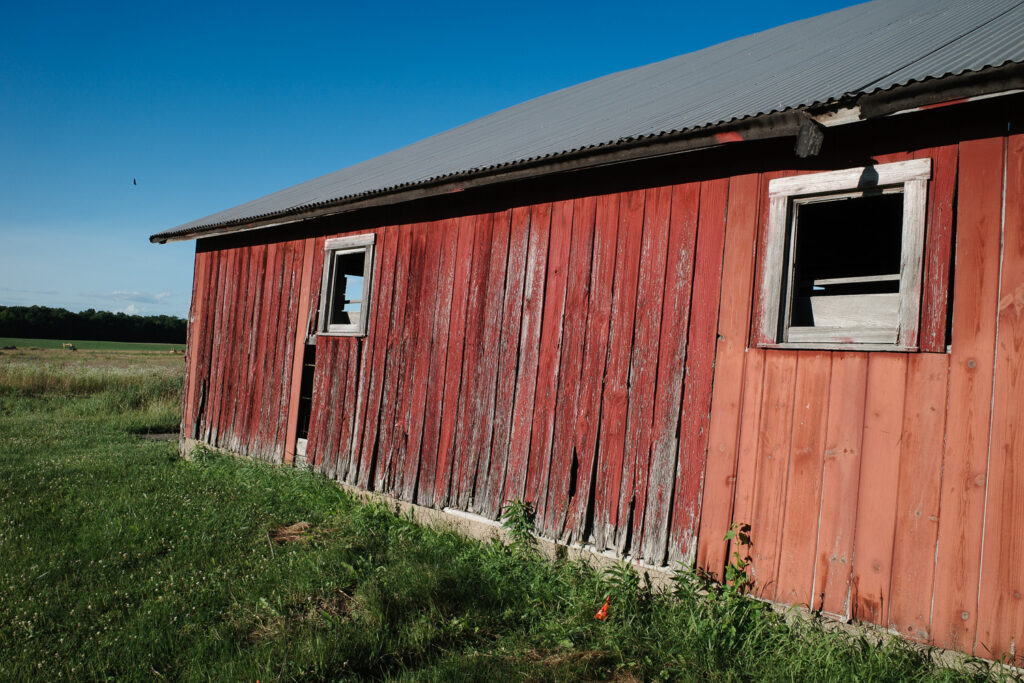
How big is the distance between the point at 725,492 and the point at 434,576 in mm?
2037

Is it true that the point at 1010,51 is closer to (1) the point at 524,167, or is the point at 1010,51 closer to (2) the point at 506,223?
(1) the point at 524,167

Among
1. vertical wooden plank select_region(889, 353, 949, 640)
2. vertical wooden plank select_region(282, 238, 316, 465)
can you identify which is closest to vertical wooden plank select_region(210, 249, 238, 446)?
vertical wooden plank select_region(282, 238, 316, 465)

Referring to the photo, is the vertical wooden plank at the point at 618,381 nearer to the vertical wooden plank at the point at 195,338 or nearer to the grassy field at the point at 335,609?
the grassy field at the point at 335,609

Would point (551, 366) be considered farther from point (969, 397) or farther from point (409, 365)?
point (969, 397)

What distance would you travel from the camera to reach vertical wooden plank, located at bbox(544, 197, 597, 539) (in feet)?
16.6

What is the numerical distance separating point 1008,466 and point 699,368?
1763mm

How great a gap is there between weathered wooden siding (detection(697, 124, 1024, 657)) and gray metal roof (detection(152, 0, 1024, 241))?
0.85m

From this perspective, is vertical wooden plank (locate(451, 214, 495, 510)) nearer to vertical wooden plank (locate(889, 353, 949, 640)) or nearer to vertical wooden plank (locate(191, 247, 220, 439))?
vertical wooden plank (locate(889, 353, 949, 640))

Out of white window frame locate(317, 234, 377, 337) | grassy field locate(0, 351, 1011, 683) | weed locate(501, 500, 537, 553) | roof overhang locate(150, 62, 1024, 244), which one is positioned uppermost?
roof overhang locate(150, 62, 1024, 244)

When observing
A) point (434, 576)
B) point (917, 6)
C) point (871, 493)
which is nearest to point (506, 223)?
point (434, 576)

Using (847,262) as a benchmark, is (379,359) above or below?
below

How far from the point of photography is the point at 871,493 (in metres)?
3.66

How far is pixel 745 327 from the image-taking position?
13.9 ft

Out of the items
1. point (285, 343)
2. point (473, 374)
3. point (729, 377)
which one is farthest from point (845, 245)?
point (285, 343)
